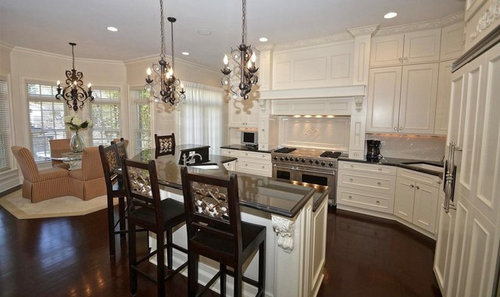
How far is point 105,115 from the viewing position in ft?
20.2

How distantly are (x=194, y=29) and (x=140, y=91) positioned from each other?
2.93 meters

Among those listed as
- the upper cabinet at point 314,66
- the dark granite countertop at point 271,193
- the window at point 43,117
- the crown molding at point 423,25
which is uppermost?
the crown molding at point 423,25

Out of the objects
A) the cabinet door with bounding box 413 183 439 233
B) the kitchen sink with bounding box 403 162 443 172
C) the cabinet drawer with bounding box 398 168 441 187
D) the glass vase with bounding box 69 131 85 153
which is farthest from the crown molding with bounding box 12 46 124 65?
the cabinet door with bounding box 413 183 439 233

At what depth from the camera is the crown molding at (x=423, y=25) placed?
312 cm

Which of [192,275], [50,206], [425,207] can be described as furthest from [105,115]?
[425,207]

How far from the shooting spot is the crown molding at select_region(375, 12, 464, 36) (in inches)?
123

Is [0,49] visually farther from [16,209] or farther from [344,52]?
[344,52]

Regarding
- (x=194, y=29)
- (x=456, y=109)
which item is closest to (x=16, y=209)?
(x=194, y=29)

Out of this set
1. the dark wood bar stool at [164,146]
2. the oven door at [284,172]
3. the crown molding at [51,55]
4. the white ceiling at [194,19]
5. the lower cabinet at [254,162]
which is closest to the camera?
the white ceiling at [194,19]

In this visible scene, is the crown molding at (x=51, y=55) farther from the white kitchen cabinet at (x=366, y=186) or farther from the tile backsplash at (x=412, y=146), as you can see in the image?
the tile backsplash at (x=412, y=146)

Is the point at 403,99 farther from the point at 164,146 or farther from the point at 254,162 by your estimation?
the point at 164,146

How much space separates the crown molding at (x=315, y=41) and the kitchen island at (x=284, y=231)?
298 centimetres

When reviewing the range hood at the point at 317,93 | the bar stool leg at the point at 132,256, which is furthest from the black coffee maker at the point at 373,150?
the bar stool leg at the point at 132,256

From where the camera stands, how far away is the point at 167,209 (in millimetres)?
2066
